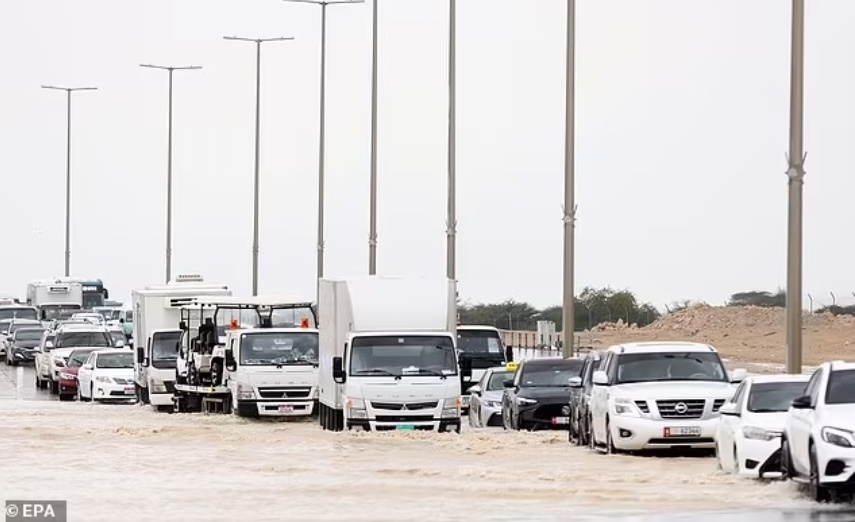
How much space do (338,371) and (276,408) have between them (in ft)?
24.9

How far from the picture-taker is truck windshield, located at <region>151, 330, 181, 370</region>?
177 ft

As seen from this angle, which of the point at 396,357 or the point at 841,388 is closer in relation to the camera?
the point at 841,388

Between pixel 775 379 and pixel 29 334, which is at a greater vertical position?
pixel 775 379

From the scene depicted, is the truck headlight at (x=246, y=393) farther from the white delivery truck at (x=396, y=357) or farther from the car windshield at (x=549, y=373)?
the car windshield at (x=549, y=373)

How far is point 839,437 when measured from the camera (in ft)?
73.7

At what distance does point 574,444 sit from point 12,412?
17.8 meters

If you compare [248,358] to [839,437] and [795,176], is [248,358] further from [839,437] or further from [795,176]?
[839,437]

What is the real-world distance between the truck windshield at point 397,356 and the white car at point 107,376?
21.7 m

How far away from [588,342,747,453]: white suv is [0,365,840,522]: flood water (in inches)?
17.2

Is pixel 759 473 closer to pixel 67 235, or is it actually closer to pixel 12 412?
pixel 12 412

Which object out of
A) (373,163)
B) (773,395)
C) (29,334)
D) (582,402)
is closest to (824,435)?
(773,395)

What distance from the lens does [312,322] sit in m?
48.9

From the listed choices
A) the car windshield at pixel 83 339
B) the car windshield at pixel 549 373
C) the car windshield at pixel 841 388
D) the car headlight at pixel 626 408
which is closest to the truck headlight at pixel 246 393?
the car windshield at pixel 549 373

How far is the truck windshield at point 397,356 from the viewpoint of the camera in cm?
3903
